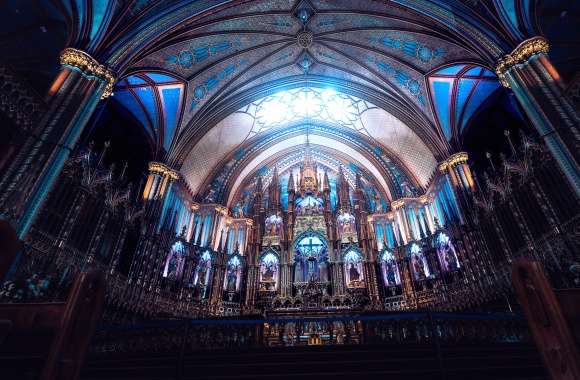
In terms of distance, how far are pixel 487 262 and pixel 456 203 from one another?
3118mm

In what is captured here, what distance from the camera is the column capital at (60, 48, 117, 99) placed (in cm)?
894

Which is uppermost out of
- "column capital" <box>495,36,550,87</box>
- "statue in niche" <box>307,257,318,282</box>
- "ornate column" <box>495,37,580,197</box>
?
"column capital" <box>495,36,550,87</box>

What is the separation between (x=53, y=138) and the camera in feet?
25.2

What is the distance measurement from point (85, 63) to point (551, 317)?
12672 millimetres

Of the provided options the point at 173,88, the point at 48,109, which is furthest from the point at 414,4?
the point at 48,109

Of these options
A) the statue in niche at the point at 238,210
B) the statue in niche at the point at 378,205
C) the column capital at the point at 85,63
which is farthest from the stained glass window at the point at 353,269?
the column capital at the point at 85,63

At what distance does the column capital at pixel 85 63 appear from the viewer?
29.3 feet

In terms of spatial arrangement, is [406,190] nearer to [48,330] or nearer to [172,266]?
[172,266]

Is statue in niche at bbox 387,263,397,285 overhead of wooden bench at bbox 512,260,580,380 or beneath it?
overhead

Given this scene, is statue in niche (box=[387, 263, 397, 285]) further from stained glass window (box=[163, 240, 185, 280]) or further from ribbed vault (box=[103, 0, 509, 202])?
stained glass window (box=[163, 240, 185, 280])

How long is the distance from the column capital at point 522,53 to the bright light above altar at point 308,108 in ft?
29.0

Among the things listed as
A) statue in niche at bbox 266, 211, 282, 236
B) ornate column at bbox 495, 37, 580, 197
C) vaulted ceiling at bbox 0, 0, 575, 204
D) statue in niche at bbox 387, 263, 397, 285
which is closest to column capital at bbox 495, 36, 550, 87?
ornate column at bbox 495, 37, 580, 197

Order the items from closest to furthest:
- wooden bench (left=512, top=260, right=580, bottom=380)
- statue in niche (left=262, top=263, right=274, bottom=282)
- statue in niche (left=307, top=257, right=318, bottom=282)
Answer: wooden bench (left=512, top=260, right=580, bottom=380), statue in niche (left=307, top=257, right=318, bottom=282), statue in niche (left=262, top=263, right=274, bottom=282)

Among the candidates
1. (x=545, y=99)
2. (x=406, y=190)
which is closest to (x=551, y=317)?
(x=545, y=99)
